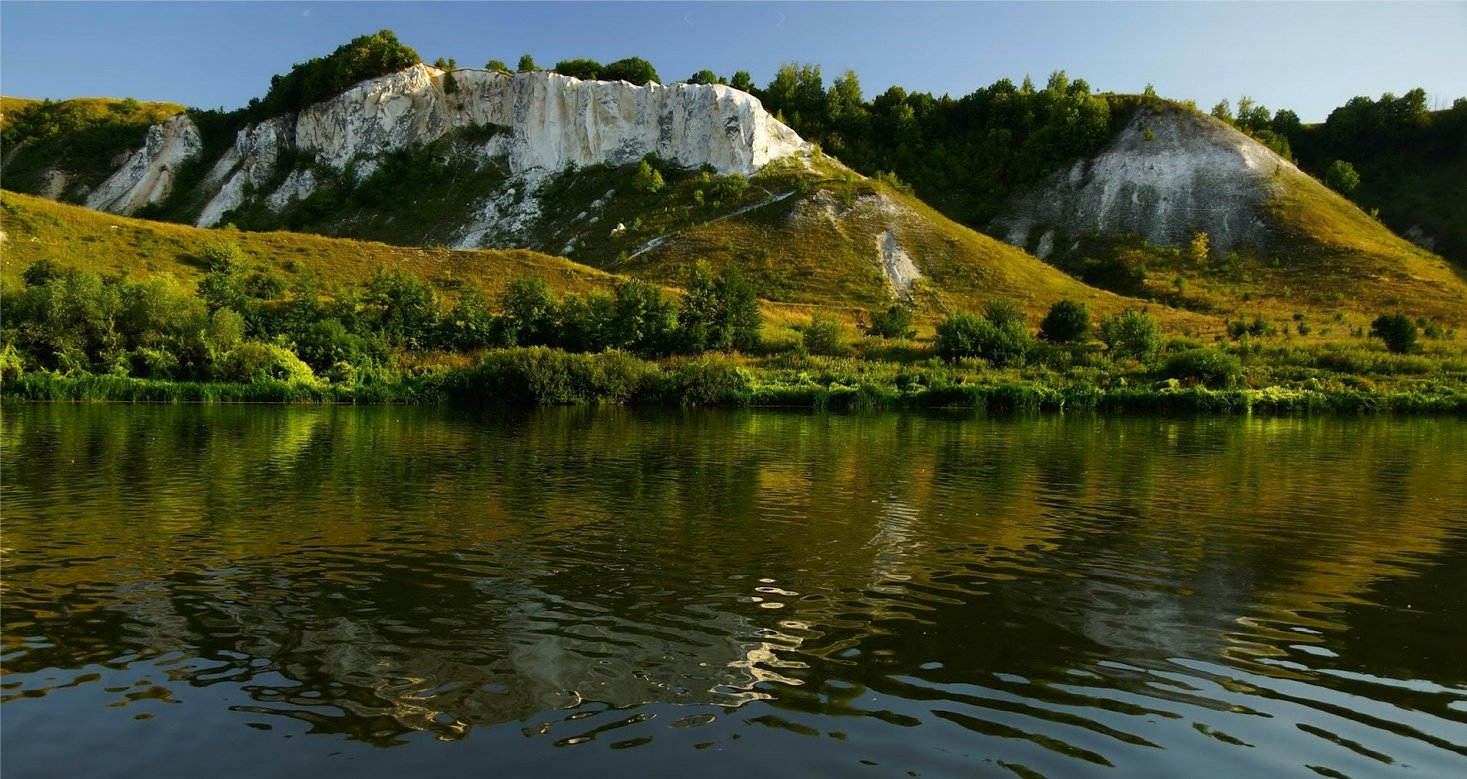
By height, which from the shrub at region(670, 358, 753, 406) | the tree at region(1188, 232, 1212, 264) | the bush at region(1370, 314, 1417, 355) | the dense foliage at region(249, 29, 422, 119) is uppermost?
the dense foliage at region(249, 29, 422, 119)

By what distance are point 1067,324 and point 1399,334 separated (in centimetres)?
→ 2026

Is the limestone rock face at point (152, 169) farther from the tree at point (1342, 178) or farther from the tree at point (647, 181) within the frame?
the tree at point (1342, 178)

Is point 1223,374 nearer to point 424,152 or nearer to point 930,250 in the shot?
point 930,250

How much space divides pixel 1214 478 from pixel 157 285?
4802 centimetres

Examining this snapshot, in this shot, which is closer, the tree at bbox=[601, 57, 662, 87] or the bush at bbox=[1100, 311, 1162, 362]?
the bush at bbox=[1100, 311, 1162, 362]

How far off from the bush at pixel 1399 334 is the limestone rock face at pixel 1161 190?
98.3 feet

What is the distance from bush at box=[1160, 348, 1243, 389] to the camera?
163 feet

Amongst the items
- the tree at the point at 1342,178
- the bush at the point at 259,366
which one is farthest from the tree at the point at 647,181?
the tree at the point at 1342,178

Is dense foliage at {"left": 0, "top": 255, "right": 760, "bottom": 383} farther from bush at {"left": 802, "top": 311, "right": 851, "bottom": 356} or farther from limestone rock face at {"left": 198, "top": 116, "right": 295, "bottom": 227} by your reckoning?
limestone rock face at {"left": 198, "top": 116, "right": 295, "bottom": 227}

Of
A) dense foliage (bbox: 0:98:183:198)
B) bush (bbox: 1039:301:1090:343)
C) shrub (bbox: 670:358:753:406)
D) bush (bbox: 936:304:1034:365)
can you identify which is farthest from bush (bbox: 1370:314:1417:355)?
dense foliage (bbox: 0:98:183:198)

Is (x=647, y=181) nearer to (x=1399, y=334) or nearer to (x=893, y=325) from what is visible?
(x=893, y=325)

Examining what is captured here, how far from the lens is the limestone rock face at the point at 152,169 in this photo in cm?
10675

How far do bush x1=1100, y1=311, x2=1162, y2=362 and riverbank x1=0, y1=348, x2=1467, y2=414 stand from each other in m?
6.43

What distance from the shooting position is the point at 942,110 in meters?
128
